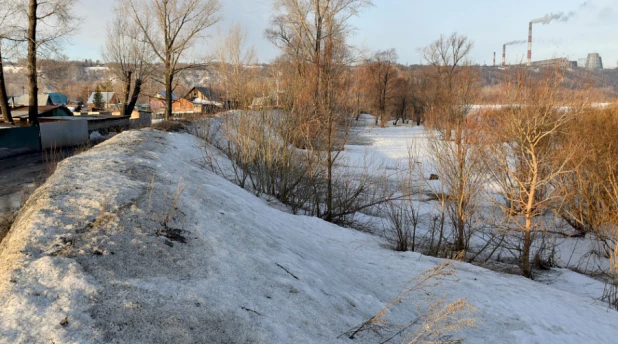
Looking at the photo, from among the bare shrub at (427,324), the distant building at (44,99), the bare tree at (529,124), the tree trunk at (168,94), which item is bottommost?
the bare shrub at (427,324)

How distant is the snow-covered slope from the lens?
8.98 feet

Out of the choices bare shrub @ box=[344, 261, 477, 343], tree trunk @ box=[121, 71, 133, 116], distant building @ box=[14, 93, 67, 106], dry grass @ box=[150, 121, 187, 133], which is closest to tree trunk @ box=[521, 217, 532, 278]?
bare shrub @ box=[344, 261, 477, 343]

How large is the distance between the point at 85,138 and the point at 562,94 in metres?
16.9

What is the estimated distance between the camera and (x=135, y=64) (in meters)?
30.6

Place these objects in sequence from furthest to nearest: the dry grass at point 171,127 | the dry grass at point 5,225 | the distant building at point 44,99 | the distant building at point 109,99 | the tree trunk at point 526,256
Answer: the distant building at point 109,99
the distant building at point 44,99
the dry grass at point 171,127
the tree trunk at point 526,256
the dry grass at point 5,225

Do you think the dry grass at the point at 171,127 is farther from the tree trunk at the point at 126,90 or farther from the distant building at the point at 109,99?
the distant building at the point at 109,99

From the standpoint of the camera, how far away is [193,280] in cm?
340

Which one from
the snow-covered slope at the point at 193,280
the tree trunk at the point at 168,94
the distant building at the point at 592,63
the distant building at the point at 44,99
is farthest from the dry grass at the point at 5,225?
the distant building at the point at 44,99

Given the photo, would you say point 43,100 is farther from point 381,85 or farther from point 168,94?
point 381,85

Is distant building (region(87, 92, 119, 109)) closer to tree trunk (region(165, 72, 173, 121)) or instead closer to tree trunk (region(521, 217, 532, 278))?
tree trunk (region(165, 72, 173, 121))

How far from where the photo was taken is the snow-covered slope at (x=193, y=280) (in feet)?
8.98

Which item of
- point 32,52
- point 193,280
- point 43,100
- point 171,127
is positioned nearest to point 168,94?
point 32,52

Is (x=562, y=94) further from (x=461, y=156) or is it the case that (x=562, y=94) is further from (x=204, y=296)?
(x=204, y=296)

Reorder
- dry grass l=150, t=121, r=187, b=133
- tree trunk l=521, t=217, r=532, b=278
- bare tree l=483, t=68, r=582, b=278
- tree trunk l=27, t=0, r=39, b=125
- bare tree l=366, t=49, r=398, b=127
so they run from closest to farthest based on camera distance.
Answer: bare tree l=483, t=68, r=582, b=278, tree trunk l=521, t=217, r=532, b=278, dry grass l=150, t=121, r=187, b=133, tree trunk l=27, t=0, r=39, b=125, bare tree l=366, t=49, r=398, b=127
